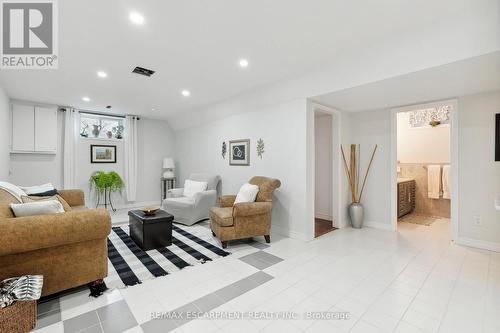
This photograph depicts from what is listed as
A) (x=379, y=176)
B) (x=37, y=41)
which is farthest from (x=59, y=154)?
(x=379, y=176)

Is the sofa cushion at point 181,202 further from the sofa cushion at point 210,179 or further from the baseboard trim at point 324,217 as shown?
the baseboard trim at point 324,217

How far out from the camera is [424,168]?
17.5 ft

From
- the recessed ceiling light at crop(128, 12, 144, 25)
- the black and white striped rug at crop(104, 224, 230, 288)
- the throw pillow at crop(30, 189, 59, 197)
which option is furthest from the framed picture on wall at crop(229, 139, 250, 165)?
the throw pillow at crop(30, 189, 59, 197)

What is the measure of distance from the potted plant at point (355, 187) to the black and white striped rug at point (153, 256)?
257cm

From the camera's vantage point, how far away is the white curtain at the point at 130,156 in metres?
6.43

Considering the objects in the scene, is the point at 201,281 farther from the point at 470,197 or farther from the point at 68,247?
the point at 470,197

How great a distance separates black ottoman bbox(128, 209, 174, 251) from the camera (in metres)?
3.22

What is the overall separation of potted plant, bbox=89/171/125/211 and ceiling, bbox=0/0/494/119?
7.63 ft

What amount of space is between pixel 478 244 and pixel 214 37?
14.4 feet

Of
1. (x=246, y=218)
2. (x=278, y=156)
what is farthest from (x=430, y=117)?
(x=246, y=218)

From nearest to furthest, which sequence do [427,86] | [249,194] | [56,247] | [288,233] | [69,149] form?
[56,247], [427,86], [249,194], [288,233], [69,149]

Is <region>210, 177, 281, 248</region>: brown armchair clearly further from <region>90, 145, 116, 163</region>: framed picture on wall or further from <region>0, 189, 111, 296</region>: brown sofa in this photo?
<region>90, 145, 116, 163</region>: framed picture on wall

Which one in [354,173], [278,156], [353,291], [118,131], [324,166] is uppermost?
[118,131]

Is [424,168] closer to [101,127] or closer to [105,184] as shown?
[105,184]
